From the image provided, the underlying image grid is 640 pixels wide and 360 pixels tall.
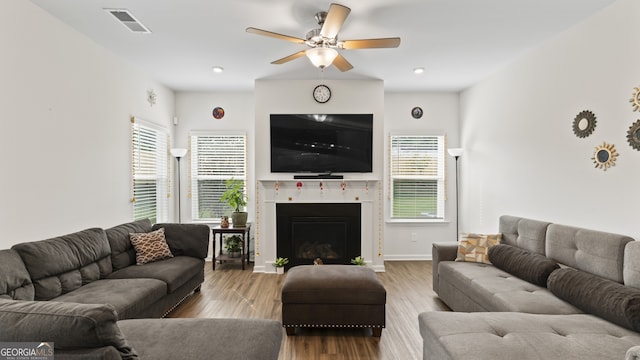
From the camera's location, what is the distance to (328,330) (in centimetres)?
284

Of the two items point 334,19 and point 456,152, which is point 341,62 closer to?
point 334,19

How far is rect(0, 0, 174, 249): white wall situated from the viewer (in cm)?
244

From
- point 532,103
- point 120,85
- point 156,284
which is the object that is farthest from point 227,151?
point 532,103

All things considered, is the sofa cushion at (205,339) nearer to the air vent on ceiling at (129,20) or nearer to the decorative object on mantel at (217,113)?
the air vent on ceiling at (129,20)

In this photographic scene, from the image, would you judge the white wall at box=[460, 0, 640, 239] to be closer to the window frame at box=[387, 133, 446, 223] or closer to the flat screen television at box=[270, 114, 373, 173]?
the window frame at box=[387, 133, 446, 223]

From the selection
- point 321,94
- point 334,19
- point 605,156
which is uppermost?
point 321,94

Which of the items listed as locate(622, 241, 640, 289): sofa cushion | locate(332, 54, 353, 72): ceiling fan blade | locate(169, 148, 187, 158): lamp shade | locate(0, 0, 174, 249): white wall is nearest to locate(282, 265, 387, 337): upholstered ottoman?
locate(622, 241, 640, 289): sofa cushion

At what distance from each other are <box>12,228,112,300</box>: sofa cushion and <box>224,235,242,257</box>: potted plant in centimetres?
197

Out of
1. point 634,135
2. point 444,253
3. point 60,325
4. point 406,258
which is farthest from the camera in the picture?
point 406,258

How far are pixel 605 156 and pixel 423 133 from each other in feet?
9.13

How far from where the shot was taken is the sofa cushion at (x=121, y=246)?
10.4ft

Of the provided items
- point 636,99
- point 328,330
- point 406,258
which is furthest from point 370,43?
point 406,258

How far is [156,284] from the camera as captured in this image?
2.80m

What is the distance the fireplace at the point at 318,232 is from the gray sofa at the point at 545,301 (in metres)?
1.63
